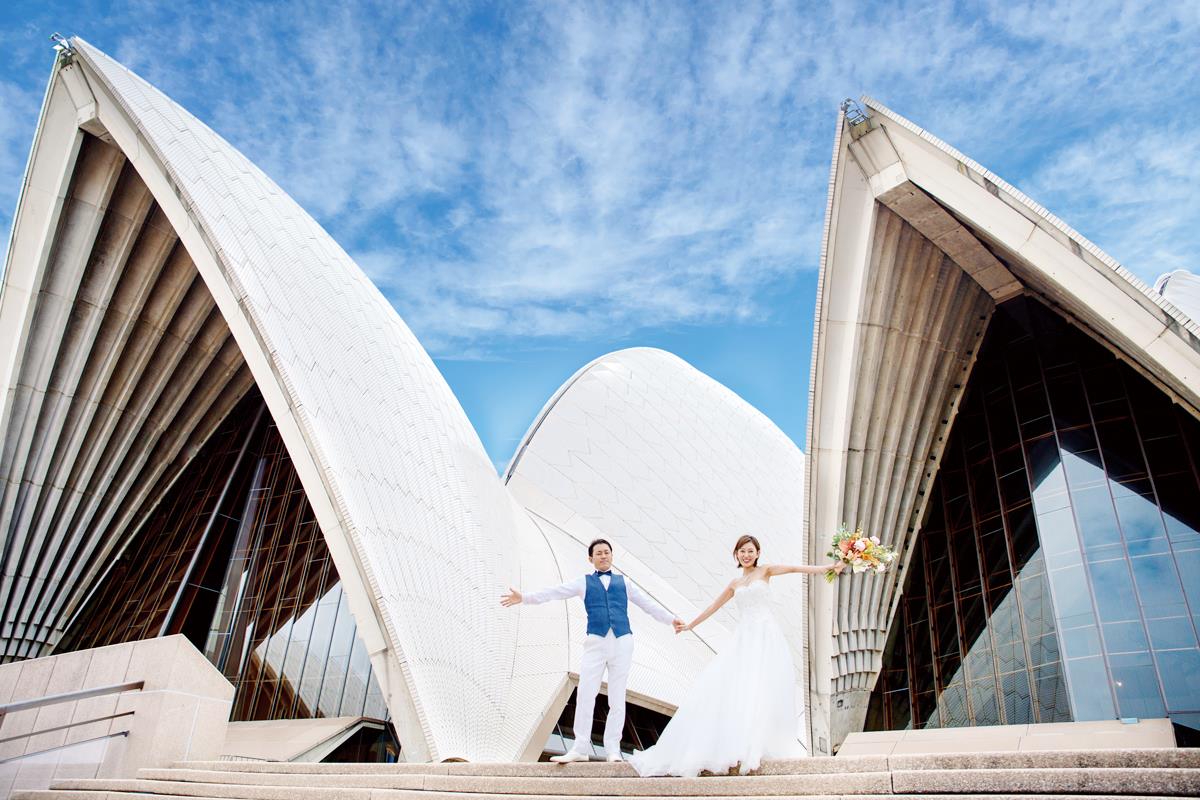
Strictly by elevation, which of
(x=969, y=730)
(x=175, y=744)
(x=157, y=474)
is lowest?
(x=175, y=744)

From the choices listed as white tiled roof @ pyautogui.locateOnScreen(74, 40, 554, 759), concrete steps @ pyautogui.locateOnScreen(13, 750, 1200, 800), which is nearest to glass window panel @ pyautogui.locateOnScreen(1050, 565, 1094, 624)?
white tiled roof @ pyautogui.locateOnScreen(74, 40, 554, 759)

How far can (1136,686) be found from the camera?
39.0 ft

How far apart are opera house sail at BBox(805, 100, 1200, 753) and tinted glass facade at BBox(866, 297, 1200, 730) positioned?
0.03 meters

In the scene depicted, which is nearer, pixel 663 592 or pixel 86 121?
pixel 86 121

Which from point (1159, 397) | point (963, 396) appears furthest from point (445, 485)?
point (1159, 397)

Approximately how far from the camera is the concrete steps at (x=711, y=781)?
13.6ft

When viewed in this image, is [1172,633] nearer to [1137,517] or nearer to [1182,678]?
[1182,678]

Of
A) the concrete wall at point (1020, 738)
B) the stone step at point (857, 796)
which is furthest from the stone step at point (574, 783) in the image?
the concrete wall at point (1020, 738)

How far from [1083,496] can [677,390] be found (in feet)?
48.4

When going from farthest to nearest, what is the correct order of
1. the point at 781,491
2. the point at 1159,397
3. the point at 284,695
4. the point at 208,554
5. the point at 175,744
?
1. the point at 781,491
2. the point at 208,554
3. the point at 284,695
4. the point at 1159,397
5. the point at 175,744

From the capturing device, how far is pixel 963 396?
1614cm

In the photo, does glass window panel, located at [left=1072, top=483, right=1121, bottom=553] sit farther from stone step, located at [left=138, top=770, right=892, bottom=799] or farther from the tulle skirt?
stone step, located at [left=138, top=770, right=892, bottom=799]

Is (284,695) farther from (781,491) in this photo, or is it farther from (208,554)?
(781,491)

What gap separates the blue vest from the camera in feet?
21.3
